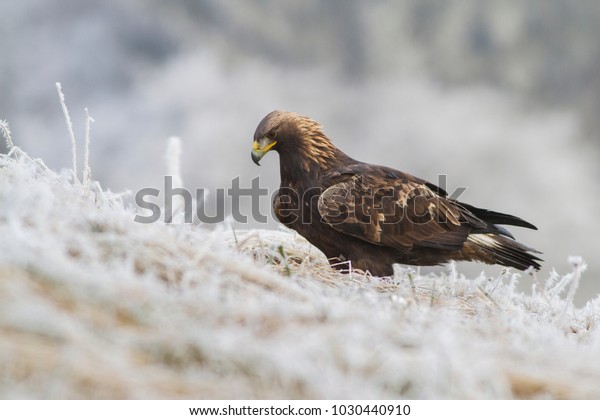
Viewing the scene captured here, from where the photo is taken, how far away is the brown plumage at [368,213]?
418 cm

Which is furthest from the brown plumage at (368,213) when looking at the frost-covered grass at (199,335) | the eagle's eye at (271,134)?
the frost-covered grass at (199,335)

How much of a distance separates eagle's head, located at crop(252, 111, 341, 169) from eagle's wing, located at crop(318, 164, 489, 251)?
297mm

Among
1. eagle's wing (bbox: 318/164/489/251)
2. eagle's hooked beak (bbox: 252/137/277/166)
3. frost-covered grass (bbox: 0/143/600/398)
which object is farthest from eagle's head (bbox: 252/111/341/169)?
frost-covered grass (bbox: 0/143/600/398)

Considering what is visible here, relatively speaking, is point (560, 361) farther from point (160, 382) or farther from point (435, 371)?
point (160, 382)

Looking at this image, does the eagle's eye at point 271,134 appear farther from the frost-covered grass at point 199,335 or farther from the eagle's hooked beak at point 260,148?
the frost-covered grass at point 199,335

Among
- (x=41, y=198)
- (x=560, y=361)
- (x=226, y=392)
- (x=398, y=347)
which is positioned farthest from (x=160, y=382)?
(x=560, y=361)

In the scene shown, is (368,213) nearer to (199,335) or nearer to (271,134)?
(271,134)

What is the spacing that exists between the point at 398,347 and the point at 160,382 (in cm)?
77

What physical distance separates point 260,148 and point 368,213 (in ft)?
2.90

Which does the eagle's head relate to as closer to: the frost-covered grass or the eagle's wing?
the eagle's wing

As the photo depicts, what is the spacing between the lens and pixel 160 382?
1731 millimetres

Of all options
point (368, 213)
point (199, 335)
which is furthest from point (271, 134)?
point (199, 335)

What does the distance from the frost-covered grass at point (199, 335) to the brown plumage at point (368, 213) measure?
5.32 ft

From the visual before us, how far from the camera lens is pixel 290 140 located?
14.8 feet
